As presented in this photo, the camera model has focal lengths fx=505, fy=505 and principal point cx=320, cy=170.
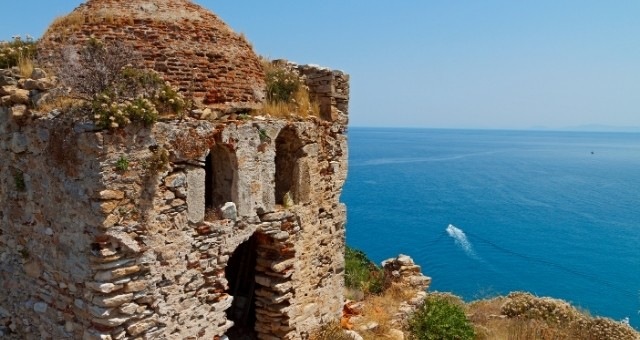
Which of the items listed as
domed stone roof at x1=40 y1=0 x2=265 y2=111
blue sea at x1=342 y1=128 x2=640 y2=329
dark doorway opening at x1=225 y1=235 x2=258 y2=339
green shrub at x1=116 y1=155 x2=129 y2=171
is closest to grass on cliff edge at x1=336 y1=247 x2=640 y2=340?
dark doorway opening at x1=225 y1=235 x2=258 y2=339

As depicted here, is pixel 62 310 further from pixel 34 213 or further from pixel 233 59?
pixel 233 59

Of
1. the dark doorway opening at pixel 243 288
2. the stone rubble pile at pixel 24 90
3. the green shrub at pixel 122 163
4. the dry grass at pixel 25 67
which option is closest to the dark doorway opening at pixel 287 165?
the dark doorway opening at pixel 243 288

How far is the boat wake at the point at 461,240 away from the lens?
35.5m

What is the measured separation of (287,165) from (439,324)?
4762 millimetres

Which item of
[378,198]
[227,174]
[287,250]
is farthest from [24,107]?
[378,198]

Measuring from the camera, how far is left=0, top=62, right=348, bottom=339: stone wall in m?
5.96

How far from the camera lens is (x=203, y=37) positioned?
774 cm

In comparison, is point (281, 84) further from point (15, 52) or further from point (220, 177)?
point (15, 52)

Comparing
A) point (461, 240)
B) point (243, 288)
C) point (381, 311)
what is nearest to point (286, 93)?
point (243, 288)

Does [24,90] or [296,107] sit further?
[296,107]

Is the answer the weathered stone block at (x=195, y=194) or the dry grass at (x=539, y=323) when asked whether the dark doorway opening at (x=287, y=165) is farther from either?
the dry grass at (x=539, y=323)

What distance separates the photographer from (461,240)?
38.3m

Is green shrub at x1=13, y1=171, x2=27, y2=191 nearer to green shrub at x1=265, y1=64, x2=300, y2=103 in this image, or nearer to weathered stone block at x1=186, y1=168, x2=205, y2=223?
weathered stone block at x1=186, y1=168, x2=205, y2=223

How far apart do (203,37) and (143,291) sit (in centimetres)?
386
